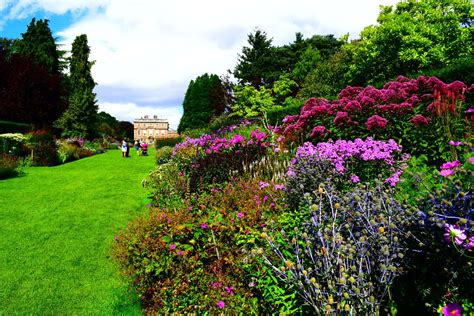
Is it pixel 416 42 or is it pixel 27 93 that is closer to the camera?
pixel 416 42

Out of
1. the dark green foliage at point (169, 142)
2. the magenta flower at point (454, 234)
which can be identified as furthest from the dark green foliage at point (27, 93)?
the magenta flower at point (454, 234)

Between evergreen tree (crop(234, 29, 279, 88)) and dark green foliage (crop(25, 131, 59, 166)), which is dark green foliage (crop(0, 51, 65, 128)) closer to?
dark green foliage (crop(25, 131, 59, 166))

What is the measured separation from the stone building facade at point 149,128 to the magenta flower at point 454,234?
120064 millimetres

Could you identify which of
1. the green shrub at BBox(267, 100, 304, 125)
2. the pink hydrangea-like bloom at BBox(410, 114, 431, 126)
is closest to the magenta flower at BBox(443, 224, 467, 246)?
the pink hydrangea-like bloom at BBox(410, 114, 431, 126)

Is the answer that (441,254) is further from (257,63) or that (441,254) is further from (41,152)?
(257,63)

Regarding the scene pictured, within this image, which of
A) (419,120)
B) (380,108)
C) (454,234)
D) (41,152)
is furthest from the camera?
(41,152)

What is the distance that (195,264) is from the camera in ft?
10.8

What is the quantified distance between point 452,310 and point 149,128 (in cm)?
12508

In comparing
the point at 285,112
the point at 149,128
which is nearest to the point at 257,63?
the point at 285,112

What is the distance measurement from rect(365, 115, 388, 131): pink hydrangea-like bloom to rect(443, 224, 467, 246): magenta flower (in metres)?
3.83

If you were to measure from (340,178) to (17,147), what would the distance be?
16381 mm

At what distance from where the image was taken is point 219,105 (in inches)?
1412

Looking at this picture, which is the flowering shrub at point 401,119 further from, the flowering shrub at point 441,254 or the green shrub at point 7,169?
the green shrub at point 7,169

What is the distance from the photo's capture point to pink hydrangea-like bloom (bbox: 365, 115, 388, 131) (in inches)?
209
